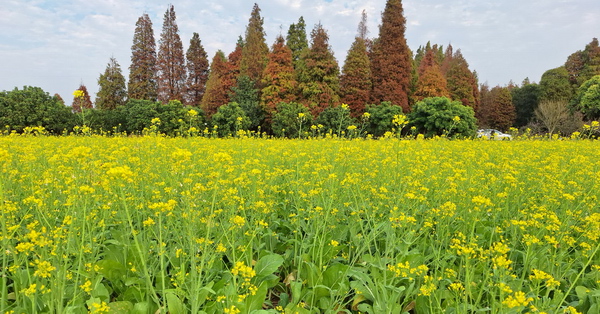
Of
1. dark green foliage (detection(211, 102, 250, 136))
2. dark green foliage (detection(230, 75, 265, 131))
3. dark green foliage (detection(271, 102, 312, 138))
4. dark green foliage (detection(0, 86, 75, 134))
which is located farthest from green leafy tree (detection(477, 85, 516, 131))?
dark green foliage (detection(0, 86, 75, 134))

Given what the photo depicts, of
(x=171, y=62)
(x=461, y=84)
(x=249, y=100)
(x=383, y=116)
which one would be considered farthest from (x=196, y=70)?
(x=461, y=84)

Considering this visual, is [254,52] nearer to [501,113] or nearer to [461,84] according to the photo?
[461,84]

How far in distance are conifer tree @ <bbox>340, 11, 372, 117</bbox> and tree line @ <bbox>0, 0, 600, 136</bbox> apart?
0.28 ft

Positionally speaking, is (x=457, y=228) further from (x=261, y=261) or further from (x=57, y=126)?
(x=57, y=126)

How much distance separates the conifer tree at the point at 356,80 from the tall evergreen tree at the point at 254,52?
→ 25.2ft

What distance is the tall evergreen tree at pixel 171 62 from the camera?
34197 millimetres

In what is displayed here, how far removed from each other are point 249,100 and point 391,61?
1354 cm

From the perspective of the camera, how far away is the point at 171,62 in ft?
115

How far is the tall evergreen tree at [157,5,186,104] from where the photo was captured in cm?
3420

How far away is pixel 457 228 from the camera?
296 cm

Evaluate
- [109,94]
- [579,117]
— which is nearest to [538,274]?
[579,117]

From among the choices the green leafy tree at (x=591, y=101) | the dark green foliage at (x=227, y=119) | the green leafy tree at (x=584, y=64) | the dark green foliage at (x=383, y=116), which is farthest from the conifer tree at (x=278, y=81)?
the green leafy tree at (x=584, y=64)

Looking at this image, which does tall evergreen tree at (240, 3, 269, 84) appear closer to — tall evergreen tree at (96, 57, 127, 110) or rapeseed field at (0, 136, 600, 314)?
tall evergreen tree at (96, 57, 127, 110)

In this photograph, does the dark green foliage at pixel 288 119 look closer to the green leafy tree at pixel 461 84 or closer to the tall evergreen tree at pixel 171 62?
the tall evergreen tree at pixel 171 62
